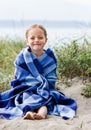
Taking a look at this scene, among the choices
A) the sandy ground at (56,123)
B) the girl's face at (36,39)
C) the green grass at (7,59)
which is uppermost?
the girl's face at (36,39)

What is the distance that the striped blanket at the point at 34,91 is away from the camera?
18.6 ft

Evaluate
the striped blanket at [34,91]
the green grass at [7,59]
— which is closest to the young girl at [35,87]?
the striped blanket at [34,91]

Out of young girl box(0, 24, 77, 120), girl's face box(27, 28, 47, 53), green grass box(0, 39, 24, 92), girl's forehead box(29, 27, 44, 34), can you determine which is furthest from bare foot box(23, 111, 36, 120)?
green grass box(0, 39, 24, 92)

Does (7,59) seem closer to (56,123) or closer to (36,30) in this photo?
(36,30)

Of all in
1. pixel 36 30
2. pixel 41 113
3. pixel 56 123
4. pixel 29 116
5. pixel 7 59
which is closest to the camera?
pixel 56 123

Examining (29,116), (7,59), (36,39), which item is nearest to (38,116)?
(29,116)

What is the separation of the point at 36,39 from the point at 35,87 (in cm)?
50

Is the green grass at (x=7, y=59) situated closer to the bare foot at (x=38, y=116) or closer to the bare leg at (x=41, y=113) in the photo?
the bare leg at (x=41, y=113)

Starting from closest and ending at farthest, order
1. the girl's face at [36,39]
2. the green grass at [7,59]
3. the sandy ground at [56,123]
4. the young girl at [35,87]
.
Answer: the sandy ground at [56,123], the young girl at [35,87], the girl's face at [36,39], the green grass at [7,59]

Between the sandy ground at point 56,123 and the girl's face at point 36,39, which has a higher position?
the girl's face at point 36,39

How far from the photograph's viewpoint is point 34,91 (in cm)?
582

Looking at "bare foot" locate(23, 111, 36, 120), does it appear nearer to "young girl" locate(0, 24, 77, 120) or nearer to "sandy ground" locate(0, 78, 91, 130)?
"sandy ground" locate(0, 78, 91, 130)

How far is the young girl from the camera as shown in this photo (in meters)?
5.64

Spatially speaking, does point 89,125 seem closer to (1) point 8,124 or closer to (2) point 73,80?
(1) point 8,124
